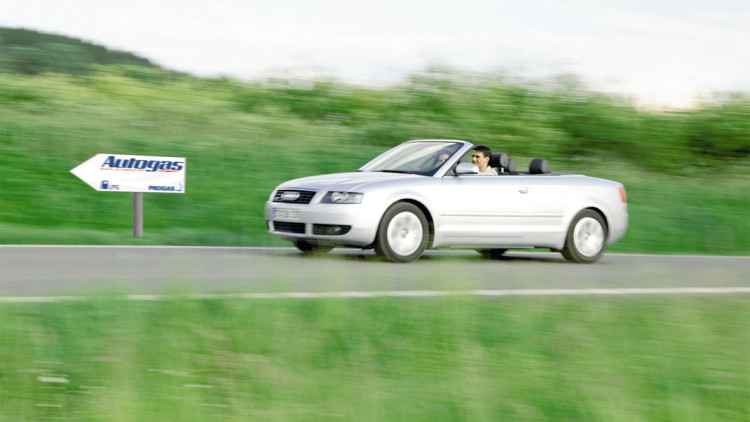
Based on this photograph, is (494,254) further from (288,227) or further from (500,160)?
(288,227)

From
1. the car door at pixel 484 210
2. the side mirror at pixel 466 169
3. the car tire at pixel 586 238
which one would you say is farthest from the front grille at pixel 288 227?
the car tire at pixel 586 238

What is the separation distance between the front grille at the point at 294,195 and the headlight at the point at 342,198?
0.84 feet

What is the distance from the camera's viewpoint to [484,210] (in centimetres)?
1191

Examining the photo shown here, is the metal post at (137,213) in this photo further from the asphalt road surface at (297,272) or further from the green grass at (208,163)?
the asphalt road surface at (297,272)

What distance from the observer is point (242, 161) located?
20328 millimetres

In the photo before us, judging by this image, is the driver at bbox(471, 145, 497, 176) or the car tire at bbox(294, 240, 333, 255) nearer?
the driver at bbox(471, 145, 497, 176)

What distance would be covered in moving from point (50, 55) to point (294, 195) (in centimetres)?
1547

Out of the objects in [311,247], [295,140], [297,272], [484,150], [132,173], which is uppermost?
[484,150]

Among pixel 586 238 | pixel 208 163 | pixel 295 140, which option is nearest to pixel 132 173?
pixel 208 163

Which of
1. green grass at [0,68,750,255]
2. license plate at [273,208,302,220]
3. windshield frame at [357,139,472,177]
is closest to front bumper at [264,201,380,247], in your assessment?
license plate at [273,208,302,220]

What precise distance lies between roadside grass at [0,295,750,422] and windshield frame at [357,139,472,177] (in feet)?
14.7

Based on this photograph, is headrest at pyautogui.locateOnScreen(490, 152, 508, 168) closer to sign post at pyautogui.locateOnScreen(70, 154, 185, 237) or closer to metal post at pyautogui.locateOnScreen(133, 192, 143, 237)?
sign post at pyautogui.locateOnScreen(70, 154, 185, 237)

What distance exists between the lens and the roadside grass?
189 inches

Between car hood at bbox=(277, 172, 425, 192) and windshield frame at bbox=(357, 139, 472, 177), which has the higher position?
windshield frame at bbox=(357, 139, 472, 177)
